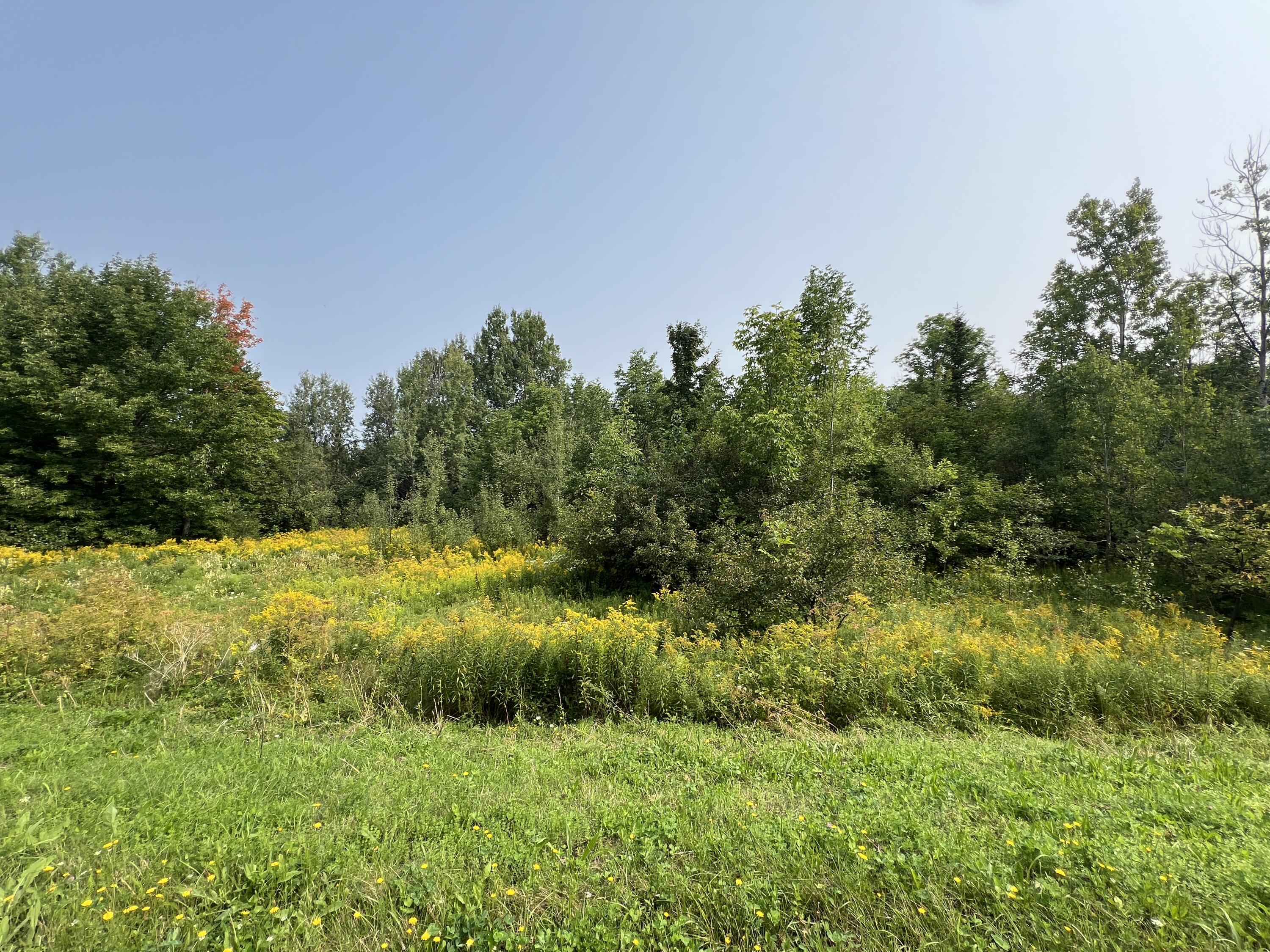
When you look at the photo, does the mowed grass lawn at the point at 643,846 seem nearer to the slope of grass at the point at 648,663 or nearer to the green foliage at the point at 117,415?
the slope of grass at the point at 648,663

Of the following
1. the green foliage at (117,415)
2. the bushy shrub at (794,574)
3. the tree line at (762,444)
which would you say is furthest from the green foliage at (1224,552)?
the green foliage at (117,415)

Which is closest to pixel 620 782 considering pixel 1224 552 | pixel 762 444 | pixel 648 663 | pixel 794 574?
pixel 648 663

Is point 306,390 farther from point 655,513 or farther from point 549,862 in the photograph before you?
point 549,862

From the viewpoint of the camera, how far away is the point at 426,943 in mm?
2219

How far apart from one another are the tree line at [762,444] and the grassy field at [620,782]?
7.68ft

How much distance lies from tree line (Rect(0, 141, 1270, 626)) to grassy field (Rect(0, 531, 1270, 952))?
2339mm

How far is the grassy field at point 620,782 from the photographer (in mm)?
2295

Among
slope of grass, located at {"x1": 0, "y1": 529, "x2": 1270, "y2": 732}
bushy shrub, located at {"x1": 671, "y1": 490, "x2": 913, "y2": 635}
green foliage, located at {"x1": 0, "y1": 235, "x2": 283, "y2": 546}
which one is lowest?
slope of grass, located at {"x1": 0, "y1": 529, "x2": 1270, "y2": 732}

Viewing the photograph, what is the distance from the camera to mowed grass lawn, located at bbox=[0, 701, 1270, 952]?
2232mm

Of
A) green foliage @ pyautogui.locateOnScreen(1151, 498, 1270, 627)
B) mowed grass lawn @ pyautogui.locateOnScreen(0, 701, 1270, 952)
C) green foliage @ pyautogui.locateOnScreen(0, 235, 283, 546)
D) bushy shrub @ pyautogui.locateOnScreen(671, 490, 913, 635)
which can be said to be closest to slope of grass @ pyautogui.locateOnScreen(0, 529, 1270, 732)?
bushy shrub @ pyautogui.locateOnScreen(671, 490, 913, 635)

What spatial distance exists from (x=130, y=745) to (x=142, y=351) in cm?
1878

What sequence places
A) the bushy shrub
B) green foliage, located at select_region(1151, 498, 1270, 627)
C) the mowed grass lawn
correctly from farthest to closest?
green foliage, located at select_region(1151, 498, 1270, 627) < the bushy shrub < the mowed grass lawn

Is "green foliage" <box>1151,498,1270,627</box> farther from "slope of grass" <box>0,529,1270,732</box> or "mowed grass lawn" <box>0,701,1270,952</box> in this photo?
"mowed grass lawn" <box>0,701,1270,952</box>

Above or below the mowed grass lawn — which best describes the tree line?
above
